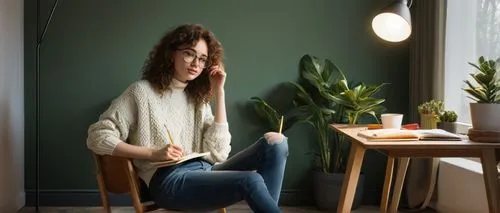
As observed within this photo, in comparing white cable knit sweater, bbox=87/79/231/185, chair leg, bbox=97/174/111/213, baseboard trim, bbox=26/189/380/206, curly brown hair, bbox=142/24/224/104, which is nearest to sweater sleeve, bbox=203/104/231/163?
white cable knit sweater, bbox=87/79/231/185

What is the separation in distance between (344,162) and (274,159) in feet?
4.66

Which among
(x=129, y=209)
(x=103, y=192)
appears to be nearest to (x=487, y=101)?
(x=103, y=192)

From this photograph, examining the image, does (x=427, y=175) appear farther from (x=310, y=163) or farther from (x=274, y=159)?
(x=274, y=159)

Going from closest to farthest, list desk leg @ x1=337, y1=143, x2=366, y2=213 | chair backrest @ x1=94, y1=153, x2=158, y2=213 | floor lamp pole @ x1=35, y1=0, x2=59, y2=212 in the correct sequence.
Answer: chair backrest @ x1=94, y1=153, x2=158, y2=213, desk leg @ x1=337, y1=143, x2=366, y2=213, floor lamp pole @ x1=35, y1=0, x2=59, y2=212

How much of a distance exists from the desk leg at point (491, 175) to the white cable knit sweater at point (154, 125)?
94 centimetres

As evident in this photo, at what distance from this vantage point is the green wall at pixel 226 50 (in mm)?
2951

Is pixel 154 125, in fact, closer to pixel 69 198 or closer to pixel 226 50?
pixel 226 50

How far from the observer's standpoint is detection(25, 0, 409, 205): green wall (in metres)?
2.95

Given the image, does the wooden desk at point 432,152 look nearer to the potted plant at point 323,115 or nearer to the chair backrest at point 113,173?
the chair backrest at point 113,173

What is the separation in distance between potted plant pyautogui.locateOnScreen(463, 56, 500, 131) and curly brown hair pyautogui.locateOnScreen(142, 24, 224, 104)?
0.97m

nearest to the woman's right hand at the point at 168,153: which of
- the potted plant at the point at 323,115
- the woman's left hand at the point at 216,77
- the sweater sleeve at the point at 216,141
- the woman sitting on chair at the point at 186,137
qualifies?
the woman sitting on chair at the point at 186,137

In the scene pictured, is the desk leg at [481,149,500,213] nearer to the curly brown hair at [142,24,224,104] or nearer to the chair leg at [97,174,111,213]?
the curly brown hair at [142,24,224,104]

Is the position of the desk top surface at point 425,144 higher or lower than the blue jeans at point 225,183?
higher

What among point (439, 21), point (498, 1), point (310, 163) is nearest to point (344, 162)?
point (310, 163)
